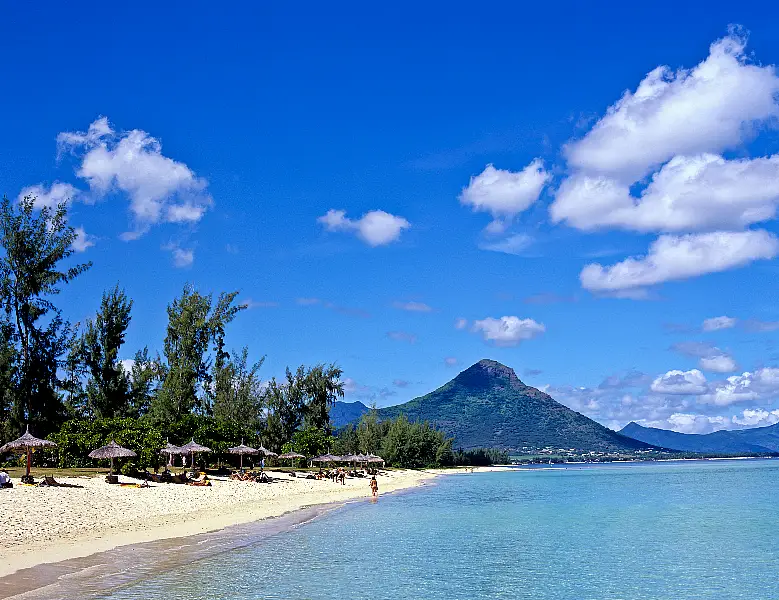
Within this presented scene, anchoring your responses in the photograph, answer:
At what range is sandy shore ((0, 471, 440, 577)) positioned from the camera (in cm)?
2130

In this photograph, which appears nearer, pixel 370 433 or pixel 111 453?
pixel 111 453

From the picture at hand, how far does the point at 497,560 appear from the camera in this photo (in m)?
23.5

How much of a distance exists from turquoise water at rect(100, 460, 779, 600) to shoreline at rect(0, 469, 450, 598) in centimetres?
314

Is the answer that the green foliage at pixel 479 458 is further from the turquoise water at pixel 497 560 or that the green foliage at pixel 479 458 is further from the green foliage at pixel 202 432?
the turquoise water at pixel 497 560

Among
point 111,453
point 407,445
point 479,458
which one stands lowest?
point 479,458

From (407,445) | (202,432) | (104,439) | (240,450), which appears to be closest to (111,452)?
(104,439)

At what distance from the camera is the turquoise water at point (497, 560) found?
1833 centimetres

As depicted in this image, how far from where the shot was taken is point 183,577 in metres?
18.5

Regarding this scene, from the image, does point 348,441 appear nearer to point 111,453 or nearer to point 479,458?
point 479,458

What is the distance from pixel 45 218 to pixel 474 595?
48569 mm

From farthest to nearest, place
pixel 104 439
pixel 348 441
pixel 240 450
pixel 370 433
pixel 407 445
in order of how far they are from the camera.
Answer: pixel 407 445
pixel 348 441
pixel 370 433
pixel 240 450
pixel 104 439

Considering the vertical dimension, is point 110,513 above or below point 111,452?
below

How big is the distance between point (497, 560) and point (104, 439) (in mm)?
32138

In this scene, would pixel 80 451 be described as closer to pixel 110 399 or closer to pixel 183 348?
pixel 110 399
